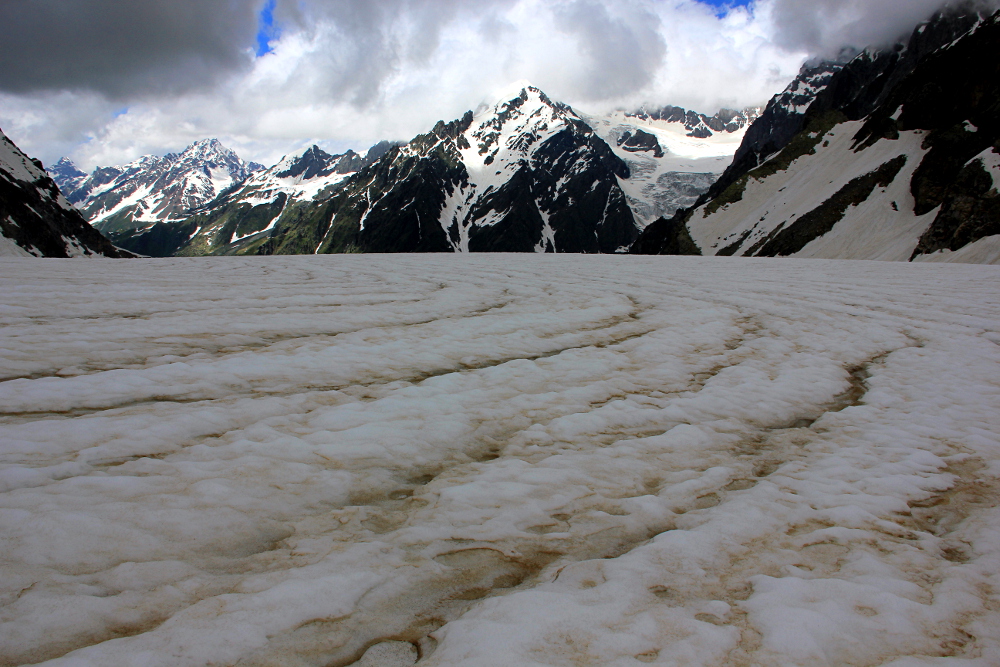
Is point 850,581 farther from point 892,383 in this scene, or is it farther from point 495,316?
point 495,316

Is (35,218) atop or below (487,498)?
atop

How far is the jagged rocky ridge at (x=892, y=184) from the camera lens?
151 ft

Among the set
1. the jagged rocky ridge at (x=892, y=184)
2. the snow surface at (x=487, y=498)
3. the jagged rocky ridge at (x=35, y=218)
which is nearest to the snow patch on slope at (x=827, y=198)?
the jagged rocky ridge at (x=892, y=184)

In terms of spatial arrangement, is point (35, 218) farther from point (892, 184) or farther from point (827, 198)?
point (892, 184)

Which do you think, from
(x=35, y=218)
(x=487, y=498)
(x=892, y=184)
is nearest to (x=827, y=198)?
(x=892, y=184)

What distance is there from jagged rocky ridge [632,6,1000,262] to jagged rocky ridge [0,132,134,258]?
11248 cm

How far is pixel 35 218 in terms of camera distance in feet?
295

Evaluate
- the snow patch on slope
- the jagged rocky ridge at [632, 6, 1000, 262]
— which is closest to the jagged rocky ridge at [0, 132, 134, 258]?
the jagged rocky ridge at [632, 6, 1000, 262]

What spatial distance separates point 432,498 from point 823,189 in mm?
84849

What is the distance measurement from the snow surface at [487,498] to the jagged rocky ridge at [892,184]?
46.0 m

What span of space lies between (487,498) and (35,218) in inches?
4813

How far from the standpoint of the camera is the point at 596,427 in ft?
18.6

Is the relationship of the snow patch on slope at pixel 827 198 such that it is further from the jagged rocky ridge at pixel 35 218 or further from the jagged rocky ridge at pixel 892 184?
the jagged rocky ridge at pixel 35 218

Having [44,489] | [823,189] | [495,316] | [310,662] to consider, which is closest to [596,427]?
[310,662]
